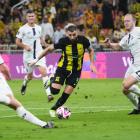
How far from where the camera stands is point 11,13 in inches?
1411

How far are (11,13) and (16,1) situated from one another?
2.07 metres

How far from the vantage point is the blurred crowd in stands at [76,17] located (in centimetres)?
3294

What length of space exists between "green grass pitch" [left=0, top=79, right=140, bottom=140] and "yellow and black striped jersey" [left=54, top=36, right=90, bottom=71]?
1.19m

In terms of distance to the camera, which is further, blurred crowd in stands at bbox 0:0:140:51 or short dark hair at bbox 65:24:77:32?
blurred crowd in stands at bbox 0:0:140:51

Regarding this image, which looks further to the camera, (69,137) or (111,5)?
(111,5)

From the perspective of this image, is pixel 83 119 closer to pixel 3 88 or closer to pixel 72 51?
pixel 72 51

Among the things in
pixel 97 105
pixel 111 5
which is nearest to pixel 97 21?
pixel 111 5

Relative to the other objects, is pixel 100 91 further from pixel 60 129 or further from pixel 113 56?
pixel 60 129

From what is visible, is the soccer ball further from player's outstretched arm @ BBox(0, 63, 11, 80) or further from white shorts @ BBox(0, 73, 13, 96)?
white shorts @ BBox(0, 73, 13, 96)

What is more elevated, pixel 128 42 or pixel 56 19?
pixel 128 42

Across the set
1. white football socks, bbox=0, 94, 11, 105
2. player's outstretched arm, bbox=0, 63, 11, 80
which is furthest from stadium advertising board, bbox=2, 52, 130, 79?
white football socks, bbox=0, 94, 11, 105

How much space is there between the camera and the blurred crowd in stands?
3294 centimetres

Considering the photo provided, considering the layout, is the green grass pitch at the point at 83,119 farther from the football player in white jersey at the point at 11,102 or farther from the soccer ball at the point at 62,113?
the football player in white jersey at the point at 11,102

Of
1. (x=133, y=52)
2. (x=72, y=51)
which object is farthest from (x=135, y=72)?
(x=72, y=51)
